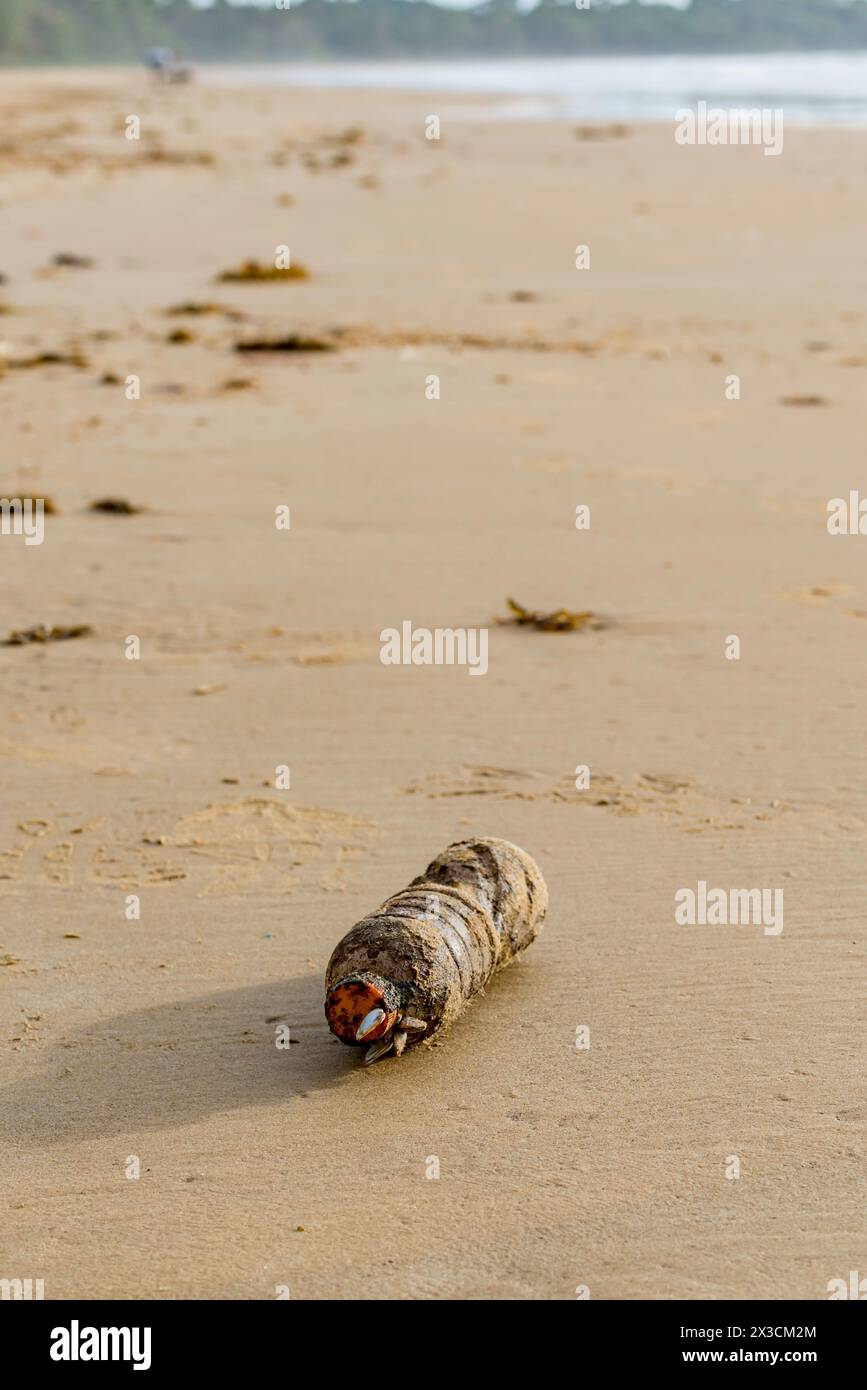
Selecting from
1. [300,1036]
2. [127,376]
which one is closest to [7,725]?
[300,1036]

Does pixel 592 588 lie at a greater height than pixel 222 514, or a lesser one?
lesser

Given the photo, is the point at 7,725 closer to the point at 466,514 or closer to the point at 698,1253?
the point at 466,514

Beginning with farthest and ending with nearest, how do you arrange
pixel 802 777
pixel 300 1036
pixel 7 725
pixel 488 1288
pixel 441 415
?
pixel 441 415 → pixel 7 725 → pixel 802 777 → pixel 300 1036 → pixel 488 1288

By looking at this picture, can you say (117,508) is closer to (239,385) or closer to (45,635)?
(45,635)

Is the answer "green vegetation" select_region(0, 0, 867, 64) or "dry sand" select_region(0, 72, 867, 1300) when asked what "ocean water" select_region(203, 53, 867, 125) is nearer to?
"dry sand" select_region(0, 72, 867, 1300)

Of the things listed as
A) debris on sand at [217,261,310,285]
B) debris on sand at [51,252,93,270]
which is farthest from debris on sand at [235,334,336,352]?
debris on sand at [51,252,93,270]

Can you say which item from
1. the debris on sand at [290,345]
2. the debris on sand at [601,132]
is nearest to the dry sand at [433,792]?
the debris on sand at [290,345]

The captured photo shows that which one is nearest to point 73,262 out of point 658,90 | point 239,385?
point 239,385
